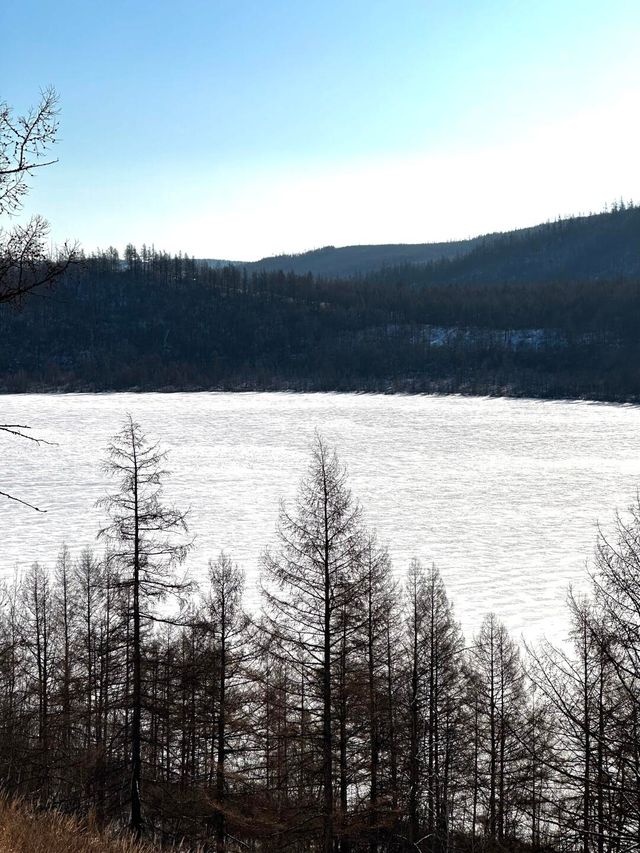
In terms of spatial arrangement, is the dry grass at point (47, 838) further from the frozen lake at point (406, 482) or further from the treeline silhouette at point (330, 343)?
the treeline silhouette at point (330, 343)

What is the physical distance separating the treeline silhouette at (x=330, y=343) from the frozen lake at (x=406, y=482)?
44564mm

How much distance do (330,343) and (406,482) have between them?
125m

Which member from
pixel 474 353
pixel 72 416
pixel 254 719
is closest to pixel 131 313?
pixel 474 353

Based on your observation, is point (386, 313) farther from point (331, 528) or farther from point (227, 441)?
point (331, 528)

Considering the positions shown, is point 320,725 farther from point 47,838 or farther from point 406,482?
point 406,482

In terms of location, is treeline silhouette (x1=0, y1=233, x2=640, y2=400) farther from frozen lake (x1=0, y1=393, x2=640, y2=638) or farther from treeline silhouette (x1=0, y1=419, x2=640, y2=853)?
treeline silhouette (x1=0, y1=419, x2=640, y2=853)

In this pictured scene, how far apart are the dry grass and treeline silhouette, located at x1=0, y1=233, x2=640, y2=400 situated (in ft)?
406

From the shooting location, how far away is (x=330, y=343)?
174250 mm

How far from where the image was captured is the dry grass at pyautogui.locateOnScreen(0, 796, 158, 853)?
605cm

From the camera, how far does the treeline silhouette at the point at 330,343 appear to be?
144 m

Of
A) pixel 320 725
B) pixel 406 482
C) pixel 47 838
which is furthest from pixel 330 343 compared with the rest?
pixel 47 838

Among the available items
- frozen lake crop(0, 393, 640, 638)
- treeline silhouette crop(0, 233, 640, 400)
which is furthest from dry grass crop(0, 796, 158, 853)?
treeline silhouette crop(0, 233, 640, 400)

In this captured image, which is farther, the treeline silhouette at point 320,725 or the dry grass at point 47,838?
the treeline silhouette at point 320,725

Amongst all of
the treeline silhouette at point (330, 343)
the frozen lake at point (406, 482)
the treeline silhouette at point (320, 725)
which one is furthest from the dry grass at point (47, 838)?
the treeline silhouette at point (330, 343)
